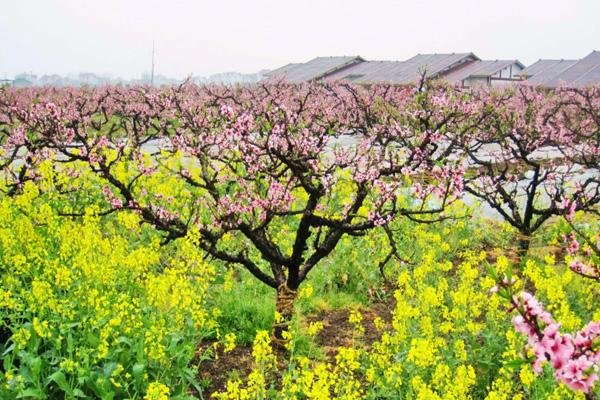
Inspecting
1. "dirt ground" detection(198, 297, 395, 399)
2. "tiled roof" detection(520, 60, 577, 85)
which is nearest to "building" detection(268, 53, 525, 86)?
"tiled roof" detection(520, 60, 577, 85)

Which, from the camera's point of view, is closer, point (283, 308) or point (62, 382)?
point (62, 382)

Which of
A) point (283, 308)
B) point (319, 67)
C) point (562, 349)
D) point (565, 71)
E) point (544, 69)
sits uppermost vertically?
point (319, 67)

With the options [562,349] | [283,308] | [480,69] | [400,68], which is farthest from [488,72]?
[562,349]

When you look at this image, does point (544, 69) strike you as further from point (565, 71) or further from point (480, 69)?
point (480, 69)

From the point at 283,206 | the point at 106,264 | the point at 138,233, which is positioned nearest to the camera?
the point at 106,264

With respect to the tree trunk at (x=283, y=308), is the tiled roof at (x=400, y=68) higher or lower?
higher

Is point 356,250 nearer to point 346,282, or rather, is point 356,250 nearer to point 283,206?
point 346,282

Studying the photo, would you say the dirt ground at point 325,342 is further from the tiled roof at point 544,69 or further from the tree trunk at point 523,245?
the tiled roof at point 544,69

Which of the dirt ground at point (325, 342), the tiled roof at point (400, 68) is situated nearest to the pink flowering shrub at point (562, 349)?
the dirt ground at point (325, 342)

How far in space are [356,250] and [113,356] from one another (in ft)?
14.4

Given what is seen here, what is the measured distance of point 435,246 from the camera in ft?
28.3

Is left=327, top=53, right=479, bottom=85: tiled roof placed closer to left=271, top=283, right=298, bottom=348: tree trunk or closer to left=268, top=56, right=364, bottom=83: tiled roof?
left=268, top=56, right=364, bottom=83: tiled roof

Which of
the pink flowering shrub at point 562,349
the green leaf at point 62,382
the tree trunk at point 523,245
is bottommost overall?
the tree trunk at point 523,245

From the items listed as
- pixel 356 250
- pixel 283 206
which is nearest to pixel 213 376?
pixel 283 206
